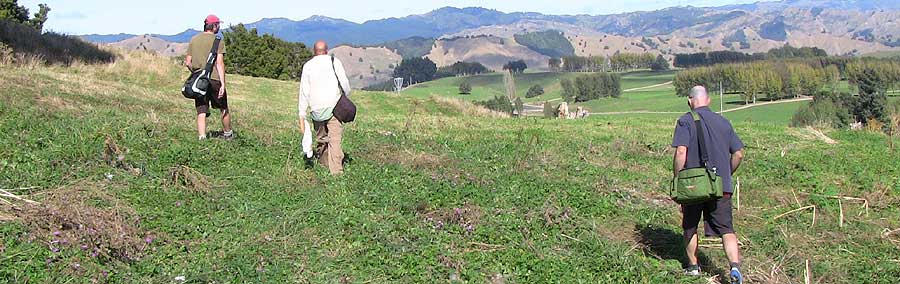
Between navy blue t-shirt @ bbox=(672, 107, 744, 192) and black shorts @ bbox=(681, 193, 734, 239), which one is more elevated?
navy blue t-shirt @ bbox=(672, 107, 744, 192)

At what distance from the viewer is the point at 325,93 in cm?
869

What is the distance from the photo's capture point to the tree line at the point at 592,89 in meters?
123

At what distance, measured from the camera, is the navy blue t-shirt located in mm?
6230

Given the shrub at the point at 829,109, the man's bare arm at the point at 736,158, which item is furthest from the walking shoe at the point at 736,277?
the shrub at the point at 829,109

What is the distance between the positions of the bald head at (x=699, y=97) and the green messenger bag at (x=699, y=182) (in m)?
0.11

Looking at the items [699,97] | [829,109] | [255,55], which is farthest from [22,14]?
[829,109]

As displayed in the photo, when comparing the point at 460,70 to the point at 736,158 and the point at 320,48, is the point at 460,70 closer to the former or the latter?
the point at 320,48

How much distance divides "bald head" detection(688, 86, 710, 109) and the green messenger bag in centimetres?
11

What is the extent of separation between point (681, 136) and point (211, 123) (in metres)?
9.06

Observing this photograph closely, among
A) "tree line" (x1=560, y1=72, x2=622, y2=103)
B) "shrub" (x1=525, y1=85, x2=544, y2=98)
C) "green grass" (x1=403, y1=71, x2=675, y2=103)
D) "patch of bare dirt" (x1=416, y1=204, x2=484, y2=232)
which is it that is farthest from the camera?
"green grass" (x1=403, y1=71, x2=675, y2=103)

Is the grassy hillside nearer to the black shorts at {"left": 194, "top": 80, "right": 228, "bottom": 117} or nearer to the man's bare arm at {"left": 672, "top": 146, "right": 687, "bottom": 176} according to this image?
the black shorts at {"left": 194, "top": 80, "right": 228, "bottom": 117}

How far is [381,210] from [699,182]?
3.17 meters

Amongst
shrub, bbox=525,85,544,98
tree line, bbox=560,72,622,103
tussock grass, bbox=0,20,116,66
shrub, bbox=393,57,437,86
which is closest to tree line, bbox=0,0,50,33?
tussock grass, bbox=0,20,116,66

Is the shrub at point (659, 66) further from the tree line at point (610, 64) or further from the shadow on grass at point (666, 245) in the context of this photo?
the shadow on grass at point (666, 245)
